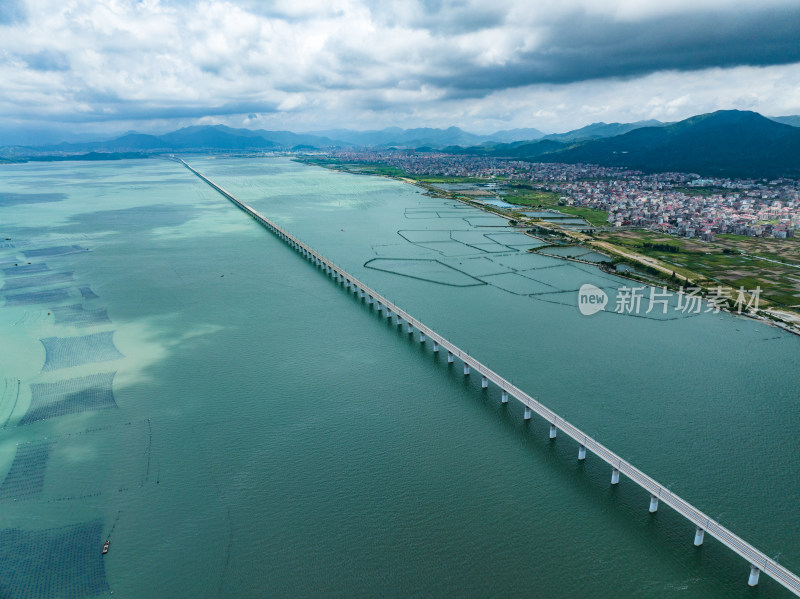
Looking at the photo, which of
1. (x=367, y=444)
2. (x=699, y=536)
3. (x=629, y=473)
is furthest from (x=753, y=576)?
(x=367, y=444)

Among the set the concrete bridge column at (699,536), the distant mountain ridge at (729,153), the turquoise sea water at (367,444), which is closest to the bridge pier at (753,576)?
the turquoise sea water at (367,444)

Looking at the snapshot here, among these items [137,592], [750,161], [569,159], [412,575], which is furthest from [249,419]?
[569,159]

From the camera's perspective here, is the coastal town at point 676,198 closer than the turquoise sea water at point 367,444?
No

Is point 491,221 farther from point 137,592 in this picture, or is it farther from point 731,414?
point 137,592

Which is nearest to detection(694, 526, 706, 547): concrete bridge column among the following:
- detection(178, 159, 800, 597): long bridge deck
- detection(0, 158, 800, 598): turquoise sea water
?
detection(178, 159, 800, 597): long bridge deck

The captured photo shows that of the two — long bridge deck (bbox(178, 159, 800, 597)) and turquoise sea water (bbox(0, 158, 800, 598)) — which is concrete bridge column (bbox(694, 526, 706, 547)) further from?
turquoise sea water (bbox(0, 158, 800, 598))

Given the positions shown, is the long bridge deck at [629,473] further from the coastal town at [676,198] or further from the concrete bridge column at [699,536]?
the coastal town at [676,198]
